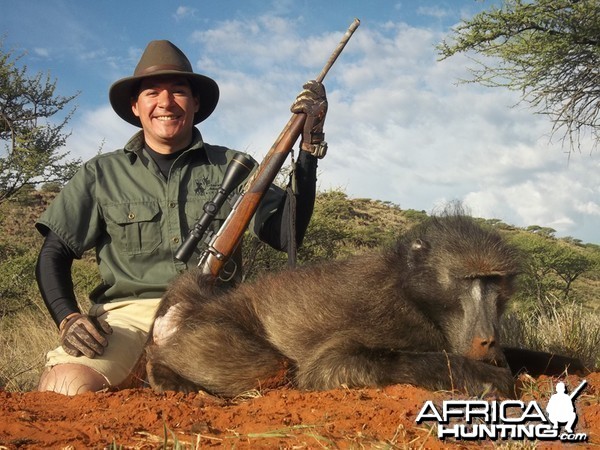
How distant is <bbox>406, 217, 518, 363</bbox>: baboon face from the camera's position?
9.44 feet

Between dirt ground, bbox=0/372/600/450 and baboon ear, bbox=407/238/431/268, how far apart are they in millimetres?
653

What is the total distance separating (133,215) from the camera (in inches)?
185

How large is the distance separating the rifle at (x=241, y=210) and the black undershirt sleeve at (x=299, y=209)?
176 millimetres

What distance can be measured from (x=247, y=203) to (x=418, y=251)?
147 cm

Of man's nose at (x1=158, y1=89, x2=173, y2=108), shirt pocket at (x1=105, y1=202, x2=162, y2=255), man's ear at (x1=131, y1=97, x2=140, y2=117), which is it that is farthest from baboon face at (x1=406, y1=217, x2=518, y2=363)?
man's ear at (x1=131, y1=97, x2=140, y2=117)

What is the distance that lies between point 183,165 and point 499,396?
9.91 ft

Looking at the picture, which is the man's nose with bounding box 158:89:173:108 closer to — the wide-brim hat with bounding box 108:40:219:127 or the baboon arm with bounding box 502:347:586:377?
the wide-brim hat with bounding box 108:40:219:127

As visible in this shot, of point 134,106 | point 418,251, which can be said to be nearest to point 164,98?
point 134,106

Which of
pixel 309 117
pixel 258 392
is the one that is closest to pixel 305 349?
pixel 258 392

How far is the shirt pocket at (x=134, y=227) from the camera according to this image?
15.4 ft

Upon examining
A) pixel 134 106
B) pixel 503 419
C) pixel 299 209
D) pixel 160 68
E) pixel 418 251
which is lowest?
pixel 503 419

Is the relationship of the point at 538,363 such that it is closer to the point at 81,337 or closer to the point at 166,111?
the point at 81,337

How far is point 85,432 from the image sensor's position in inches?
95.1

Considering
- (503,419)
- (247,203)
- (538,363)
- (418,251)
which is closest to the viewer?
(503,419)
